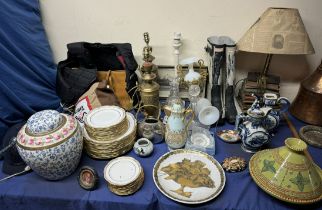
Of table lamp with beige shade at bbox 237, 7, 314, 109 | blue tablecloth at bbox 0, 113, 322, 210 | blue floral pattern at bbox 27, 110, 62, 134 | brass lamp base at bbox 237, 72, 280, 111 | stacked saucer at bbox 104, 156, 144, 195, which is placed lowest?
blue tablecloth at bbox 0, 113, 322, 210

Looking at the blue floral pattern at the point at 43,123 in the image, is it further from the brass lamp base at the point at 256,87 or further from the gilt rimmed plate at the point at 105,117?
the brass lamp base at the point at 256,87

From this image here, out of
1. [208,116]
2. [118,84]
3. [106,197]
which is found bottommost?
[106,197]

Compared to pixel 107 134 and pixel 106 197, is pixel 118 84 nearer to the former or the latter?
pixel 107 134

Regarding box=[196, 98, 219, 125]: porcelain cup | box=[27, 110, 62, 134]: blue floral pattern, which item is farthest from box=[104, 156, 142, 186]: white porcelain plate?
box=[196, 98, 219, 125]: porcelain cup

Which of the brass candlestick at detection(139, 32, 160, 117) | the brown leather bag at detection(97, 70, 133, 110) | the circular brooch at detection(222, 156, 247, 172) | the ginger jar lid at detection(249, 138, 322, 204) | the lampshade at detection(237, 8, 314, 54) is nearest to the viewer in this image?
the ginger jar lid at detection(249, 138, 322, 204)

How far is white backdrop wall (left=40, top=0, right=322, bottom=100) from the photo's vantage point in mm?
1226

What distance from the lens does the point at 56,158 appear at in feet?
2.72

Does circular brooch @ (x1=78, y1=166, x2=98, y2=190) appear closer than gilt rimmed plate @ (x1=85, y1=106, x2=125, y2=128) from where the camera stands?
Yes

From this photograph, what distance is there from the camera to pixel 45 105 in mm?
1298

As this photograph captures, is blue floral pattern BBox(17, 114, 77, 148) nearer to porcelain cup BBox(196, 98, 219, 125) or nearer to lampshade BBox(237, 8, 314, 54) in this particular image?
porcelain cup BBox(196, 98, 219, 125)

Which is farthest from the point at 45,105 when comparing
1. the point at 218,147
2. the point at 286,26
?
the point at 286,26

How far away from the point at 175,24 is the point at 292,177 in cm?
91

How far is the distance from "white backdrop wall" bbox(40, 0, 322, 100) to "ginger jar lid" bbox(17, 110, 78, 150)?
68 cm

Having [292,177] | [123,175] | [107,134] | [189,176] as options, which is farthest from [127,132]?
[292,177]
